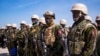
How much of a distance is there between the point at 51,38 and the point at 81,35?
196 cm

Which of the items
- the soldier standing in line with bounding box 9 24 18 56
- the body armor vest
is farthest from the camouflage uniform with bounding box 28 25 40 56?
the body armor vest

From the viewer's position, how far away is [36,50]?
11.6 metres

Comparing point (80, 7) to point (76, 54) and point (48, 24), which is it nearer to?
point (76, 54)

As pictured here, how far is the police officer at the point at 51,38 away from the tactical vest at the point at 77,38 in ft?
4.44

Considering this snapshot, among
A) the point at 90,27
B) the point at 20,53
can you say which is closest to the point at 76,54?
the point at 90,27

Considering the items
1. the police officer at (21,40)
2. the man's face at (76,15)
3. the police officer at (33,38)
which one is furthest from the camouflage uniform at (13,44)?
the man's face at (76,15)

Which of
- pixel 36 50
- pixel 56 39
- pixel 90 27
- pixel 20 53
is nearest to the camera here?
pixel 90 27

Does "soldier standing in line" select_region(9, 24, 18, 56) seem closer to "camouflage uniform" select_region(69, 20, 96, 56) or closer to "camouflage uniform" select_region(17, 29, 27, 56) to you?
"camouflage uniform" select_region(17, 29, 27, 56)

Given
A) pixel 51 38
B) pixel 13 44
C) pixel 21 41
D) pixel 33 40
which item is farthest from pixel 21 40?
pixel 51 38

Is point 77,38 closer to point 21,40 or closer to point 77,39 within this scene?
point 77,39

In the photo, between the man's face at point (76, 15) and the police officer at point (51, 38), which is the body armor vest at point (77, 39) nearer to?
the man's face at point (76, 15)

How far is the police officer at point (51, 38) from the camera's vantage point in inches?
327

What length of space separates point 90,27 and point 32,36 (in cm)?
559

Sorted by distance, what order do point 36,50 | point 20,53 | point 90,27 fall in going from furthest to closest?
point 20,53
point 36,50
point 90,27
